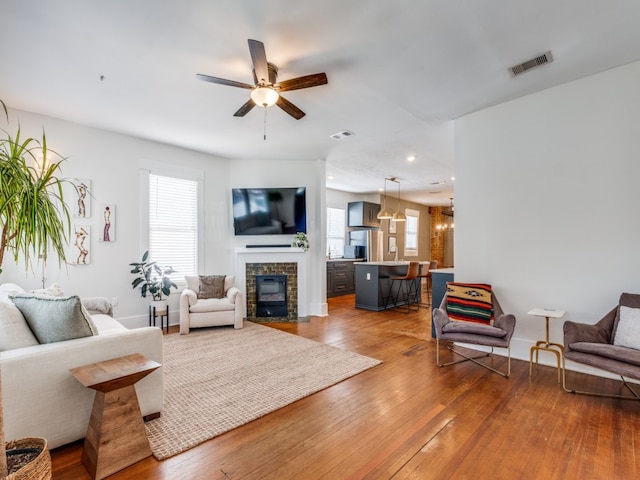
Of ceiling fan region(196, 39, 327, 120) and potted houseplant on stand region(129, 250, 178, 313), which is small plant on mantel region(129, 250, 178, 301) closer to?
potted houseplant on stand region(129, 250, 178, 313)

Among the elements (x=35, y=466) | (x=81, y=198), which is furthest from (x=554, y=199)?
(x=81, y=198)

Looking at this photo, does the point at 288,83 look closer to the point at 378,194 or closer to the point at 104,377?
the point at 104,377

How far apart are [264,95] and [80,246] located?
11.5 ft

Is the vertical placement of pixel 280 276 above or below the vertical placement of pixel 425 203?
below

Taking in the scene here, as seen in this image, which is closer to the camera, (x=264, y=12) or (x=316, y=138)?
(x=264, y=12)

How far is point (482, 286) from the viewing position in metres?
3.62

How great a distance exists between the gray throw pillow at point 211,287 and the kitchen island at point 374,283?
2.89 meters

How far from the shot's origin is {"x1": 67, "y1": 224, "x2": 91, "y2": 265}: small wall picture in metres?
4.30

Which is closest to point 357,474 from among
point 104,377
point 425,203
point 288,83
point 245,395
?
point 245,395

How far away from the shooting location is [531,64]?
2.95 meters

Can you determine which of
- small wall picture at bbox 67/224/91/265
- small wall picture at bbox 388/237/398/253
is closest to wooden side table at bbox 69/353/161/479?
small wall picture at bbox 67/224/91/265

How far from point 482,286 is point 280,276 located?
3.34 m

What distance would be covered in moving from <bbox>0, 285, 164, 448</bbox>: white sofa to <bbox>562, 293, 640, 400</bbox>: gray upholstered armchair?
351 centimetres

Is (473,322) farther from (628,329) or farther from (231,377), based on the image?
(231,377)
